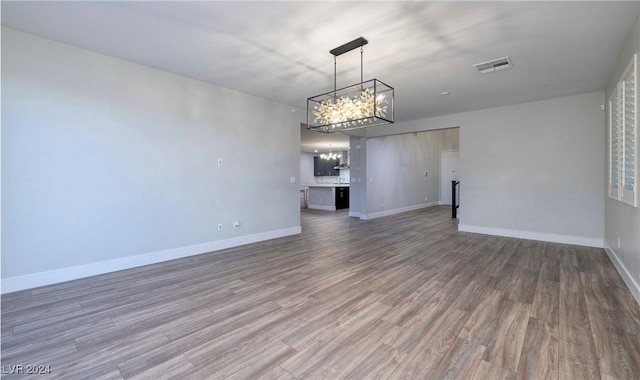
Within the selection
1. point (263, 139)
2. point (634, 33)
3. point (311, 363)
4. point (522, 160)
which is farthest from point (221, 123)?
point (522, 160)

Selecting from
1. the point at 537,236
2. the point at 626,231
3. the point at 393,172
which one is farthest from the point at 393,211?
the point at 626,231

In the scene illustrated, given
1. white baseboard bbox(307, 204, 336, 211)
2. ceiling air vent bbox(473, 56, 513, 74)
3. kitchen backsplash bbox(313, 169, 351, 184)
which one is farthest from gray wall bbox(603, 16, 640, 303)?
kitchen backsplash bbox(313, 169, 351, 184)

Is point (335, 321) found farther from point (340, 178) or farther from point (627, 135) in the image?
point (340, 178)

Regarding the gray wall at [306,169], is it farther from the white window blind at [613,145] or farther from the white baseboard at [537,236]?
the white window blind at [613,145]

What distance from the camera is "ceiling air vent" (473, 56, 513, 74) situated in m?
3.48

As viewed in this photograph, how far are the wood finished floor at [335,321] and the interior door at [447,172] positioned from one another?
25.3 feet

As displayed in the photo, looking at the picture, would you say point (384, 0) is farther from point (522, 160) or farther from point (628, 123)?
point (522, 160)

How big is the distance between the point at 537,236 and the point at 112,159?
7.28 metres

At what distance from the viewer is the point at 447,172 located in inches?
451

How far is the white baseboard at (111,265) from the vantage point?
294 centimetres

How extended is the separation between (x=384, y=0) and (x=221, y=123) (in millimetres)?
3238

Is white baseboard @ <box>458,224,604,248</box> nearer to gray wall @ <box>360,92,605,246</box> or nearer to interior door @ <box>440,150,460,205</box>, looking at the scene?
gray wall @ <box>360,92,605,246</box>

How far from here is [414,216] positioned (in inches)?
329

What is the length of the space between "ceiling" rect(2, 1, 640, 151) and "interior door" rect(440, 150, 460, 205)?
7080 millimetres
